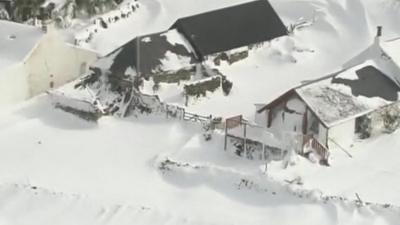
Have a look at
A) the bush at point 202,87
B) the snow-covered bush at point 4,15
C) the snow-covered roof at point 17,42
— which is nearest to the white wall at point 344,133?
the bush at point 202,87

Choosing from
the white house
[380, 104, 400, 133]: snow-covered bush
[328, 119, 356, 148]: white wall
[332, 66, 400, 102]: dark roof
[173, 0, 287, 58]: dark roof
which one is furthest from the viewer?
[173, 0, 287, 58]: dark roof

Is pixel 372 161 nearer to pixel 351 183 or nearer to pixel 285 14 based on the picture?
pixel 351 183

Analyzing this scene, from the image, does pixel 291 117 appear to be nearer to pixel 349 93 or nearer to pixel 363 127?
pixel 349 93

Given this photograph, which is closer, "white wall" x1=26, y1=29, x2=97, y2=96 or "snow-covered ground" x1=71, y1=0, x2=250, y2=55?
"white wall" x1=26, y1=29, x2=97, y2=96

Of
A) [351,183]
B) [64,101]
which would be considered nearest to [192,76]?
[64,101]

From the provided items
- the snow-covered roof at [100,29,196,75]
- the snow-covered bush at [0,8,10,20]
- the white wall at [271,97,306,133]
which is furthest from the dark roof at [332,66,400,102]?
the snow-covered bush at [0,8,10,20]

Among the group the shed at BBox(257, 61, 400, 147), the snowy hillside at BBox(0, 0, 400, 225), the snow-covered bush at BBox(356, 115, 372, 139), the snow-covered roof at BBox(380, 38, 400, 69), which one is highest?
the snow-covered roof at BBox(380, 38, 400, 69)

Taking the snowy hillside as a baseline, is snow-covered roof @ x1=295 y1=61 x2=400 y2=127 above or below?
above

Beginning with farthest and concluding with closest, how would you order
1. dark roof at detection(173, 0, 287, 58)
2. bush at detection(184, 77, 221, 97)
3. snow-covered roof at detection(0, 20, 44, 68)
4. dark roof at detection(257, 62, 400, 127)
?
dark roof at detection(173, 0, 287, 58) < snow-covered roof at detection(0, 20, 44, 68) < bush at detection(184, 77, 221, 97) < dark roof at detection(257, 62, 400, 127)

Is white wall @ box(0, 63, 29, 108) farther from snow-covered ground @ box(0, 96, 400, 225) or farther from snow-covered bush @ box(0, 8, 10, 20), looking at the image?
snow-covered bush @ box(0, 8, 10, 20)
